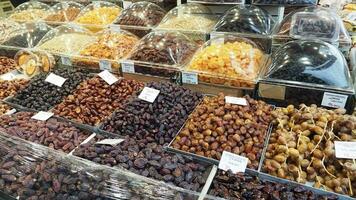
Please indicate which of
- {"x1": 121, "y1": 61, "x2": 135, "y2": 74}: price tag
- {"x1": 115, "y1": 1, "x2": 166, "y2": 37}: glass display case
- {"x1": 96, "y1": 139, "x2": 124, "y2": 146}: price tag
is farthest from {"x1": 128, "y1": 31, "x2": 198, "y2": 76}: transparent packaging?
{"x1": 96, "y1": 139, "x2": 124, "y2": 146}: price tag

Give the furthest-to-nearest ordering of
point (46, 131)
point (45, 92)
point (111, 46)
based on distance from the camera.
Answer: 1. point (111, 46)
2. point (45, 92)
3. point (46, 131)

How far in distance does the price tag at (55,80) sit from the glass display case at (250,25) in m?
1.19

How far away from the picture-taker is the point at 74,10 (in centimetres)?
339

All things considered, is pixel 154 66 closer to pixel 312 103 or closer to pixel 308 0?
pixel 312 103

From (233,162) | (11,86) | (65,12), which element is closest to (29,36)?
(65,12)

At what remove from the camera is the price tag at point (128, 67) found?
2.24 metres

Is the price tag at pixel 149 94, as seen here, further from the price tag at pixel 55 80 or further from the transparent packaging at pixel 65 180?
the price tag at pixel 55 80

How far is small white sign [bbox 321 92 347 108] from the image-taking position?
65.8 inches

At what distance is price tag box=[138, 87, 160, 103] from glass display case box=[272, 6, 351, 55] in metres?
1.06

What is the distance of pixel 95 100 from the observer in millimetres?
1965

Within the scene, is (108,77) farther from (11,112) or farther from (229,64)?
(229,64)

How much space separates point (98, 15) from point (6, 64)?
0.98 meters

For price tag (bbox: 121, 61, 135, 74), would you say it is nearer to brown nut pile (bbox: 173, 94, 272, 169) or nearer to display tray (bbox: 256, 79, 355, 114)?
brown nut pile (bbox: 173, 94, 272, 169)

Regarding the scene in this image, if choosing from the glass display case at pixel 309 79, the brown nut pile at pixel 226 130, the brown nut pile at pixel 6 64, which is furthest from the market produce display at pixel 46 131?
the glass display case at pixel 309 79
